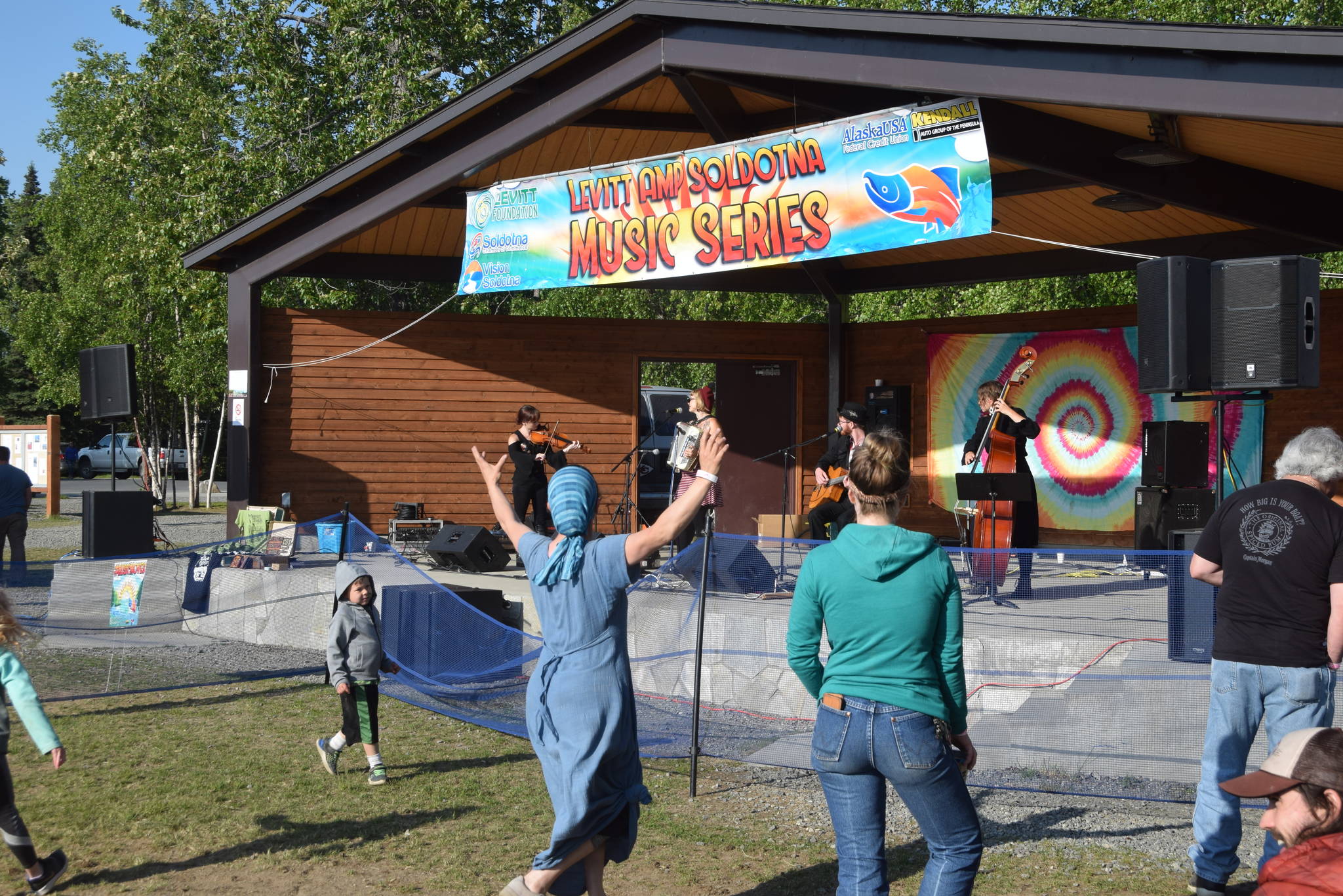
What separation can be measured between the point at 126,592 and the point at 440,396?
6093mm

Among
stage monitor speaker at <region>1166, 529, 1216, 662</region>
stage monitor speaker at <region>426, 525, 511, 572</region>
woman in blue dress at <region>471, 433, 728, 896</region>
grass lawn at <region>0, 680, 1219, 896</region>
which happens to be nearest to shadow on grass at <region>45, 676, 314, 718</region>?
grass lawn at <region>0, 680, 1219, 896</region>

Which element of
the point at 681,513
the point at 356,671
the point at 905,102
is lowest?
the point at 356,671

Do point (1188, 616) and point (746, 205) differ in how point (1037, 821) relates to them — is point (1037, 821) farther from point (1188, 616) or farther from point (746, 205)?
point (746, 205)

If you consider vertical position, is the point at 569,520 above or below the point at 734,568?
above

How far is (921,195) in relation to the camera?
8.53m

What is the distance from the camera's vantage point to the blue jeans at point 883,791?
3195 millimetres

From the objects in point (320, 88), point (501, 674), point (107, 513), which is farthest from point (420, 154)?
point (320, 88)

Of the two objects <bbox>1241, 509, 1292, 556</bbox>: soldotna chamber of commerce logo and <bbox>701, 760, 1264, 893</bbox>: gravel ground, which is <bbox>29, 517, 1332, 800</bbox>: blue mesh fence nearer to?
<bbox>701, 760, 1264, 893</bbox>: gravel ground

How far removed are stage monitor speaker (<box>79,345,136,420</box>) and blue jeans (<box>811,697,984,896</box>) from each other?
10373mm

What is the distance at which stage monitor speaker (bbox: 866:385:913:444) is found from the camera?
48.9 ft

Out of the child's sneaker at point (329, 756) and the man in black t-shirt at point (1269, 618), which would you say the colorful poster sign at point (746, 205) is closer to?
the man in black t-shirt at point (1269, 618)

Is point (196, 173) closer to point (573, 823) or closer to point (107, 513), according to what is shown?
point (107, 513)

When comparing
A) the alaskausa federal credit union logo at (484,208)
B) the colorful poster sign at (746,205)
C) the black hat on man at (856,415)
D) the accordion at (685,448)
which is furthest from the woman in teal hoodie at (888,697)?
the alaskausa federal credit union logo at (484,208)

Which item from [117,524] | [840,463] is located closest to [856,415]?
[840,463]
